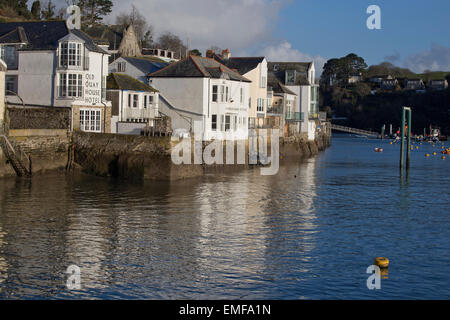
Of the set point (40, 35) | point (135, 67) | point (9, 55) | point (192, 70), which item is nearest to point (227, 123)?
point (192, 70)

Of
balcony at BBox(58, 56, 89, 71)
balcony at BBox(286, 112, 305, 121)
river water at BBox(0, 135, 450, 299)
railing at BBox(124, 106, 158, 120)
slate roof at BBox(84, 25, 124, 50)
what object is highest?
slate roof at BBox(84, 25, 124, 50)

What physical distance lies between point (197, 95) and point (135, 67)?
8.06 meters

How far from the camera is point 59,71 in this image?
49094 millimetres

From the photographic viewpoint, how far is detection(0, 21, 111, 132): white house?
49000 mm

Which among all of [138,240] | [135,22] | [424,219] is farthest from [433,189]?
[135,22]

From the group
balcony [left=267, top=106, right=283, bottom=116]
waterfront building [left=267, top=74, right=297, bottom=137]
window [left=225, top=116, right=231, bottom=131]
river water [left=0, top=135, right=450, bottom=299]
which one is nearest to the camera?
river water [left=0, top=135, right=450, bottom=299]

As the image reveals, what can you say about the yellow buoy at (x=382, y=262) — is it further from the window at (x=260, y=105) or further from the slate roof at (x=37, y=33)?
the window at (x=260, y=105)

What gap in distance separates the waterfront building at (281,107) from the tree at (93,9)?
45.0 metres

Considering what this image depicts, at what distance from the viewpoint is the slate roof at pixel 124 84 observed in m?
52.8

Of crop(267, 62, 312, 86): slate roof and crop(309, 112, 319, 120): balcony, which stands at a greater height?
crop(267, 62, 312, 86): slate roof

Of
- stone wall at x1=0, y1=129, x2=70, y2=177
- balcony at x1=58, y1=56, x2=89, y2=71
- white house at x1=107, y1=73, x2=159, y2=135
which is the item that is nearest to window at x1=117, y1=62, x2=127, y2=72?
white house at x1=107, y1=73, x2=159, y2=135

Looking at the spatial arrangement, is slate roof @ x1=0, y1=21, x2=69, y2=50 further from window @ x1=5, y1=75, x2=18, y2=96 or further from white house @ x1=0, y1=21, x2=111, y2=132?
window @ x1=5, y1=75, x2=18, y2=96

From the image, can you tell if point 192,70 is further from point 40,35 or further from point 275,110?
point 275,110

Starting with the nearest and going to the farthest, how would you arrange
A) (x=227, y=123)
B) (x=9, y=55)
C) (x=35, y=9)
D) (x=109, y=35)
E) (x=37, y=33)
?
(x=9, y=55)
(x=37, y=33)
(x=227, y=123)
(x=109, y=35)
(x=35, y=9)
